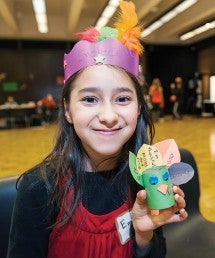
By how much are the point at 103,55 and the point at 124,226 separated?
0.56 metres

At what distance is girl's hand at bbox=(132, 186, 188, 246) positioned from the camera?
2.83 ft

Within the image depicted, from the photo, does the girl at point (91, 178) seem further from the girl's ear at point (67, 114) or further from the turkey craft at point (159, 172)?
the turkey craft at point (159, 172)

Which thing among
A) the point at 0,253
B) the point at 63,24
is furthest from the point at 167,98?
the point at 0,253

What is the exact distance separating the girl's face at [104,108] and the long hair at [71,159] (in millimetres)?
65

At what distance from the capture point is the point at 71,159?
117cm

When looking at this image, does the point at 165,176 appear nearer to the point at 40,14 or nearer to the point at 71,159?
the point at 71,159

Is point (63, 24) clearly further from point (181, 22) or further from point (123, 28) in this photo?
point (123, 28)

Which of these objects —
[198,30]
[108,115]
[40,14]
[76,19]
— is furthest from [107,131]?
[198,30]

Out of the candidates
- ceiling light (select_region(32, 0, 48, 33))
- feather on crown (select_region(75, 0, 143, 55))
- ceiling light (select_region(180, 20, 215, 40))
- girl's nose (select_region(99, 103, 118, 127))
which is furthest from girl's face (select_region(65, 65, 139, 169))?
ceiling light (select_region(180, 20, 215, 40))

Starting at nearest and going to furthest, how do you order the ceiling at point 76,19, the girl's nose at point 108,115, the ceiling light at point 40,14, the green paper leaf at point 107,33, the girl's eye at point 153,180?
the girl's eye at point 153,180, the girl's nose at point 108,115, the green paper leaf at point 107,33, the ceiling light at point 40,14, the ceiling at point 76,19

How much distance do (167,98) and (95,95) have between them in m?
16.7

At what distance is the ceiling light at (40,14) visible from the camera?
9322mm

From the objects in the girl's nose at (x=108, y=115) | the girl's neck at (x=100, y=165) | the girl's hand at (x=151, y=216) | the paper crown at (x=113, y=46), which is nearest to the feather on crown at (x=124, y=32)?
the paper crown at (x=113, y=46)

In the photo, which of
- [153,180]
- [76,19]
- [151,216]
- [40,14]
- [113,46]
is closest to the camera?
[153,180]
